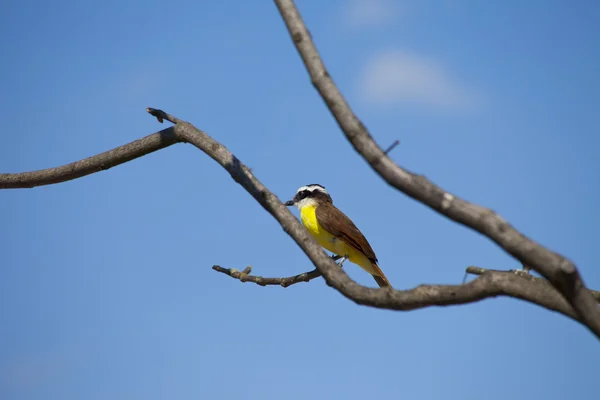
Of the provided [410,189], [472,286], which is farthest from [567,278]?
[410,189]

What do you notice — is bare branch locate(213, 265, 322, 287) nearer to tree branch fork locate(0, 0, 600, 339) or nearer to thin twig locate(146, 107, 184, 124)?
thin twig locate(146, 107, 184, 124)

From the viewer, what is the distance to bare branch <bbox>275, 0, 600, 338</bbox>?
9.62 ft

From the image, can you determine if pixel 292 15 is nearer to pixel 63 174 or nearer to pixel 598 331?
pixel 598 331

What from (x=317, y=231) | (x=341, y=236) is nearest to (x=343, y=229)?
(x=341, y=236)

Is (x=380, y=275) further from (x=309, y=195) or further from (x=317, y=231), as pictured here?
(x=309, y=195)

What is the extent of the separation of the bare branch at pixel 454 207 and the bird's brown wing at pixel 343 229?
15.6 feet

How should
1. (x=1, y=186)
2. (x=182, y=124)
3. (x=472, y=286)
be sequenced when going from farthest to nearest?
Answer: (x=1, y=186), (x=182, y=124), (x=472, y=286)

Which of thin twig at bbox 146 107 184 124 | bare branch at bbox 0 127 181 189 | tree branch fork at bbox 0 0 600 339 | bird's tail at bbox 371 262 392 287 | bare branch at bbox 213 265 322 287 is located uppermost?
thin twig at bbox 146 107 184 124

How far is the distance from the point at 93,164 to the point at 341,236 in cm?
352

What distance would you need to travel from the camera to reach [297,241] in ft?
13.4

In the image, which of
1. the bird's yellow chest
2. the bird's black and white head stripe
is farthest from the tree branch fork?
the bird's black and white head stripe

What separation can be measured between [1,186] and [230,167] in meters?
2.65

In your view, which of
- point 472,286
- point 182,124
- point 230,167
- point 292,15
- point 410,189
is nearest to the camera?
point 410,189

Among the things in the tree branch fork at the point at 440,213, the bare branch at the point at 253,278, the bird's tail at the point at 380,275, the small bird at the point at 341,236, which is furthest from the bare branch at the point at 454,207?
the bird's tail at the point at 380,275
